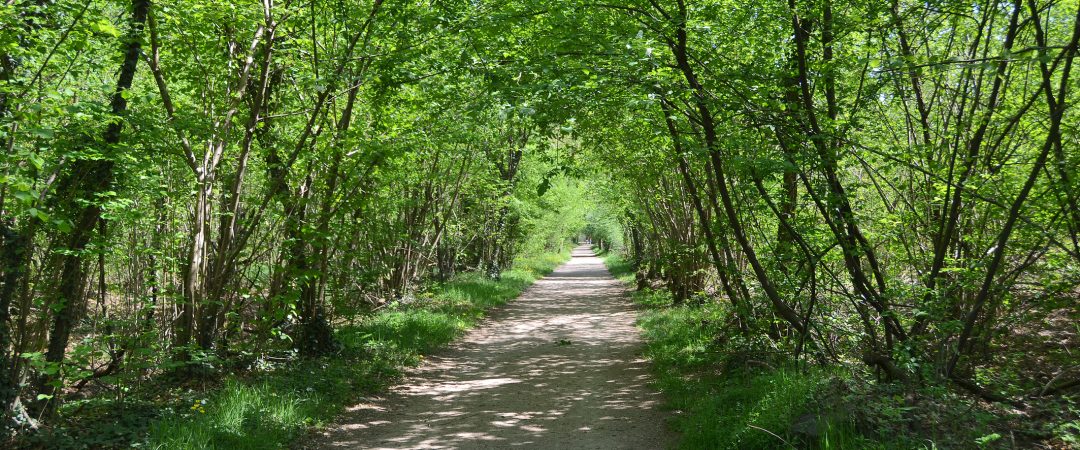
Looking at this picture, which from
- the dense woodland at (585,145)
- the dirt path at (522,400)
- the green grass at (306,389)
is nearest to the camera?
the dense woodland at (585,145)

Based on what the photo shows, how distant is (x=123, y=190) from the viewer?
19.8 ft

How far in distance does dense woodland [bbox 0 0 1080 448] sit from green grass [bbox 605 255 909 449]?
1.00ft

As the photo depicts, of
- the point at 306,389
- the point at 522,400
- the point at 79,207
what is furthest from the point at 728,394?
the point at 79,207

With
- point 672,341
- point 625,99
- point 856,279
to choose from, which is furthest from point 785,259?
point 672,341

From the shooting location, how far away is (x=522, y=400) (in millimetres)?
7750

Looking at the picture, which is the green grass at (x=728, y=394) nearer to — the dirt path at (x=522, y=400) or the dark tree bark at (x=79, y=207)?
the dirt path at (x=522, y=400)

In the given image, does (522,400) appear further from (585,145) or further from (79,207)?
(79,207)

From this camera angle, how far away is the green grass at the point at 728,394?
510 centimetres

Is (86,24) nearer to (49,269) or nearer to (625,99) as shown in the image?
(49,269)

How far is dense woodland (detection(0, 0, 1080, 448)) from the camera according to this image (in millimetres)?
5098

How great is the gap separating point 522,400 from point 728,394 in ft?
8.07

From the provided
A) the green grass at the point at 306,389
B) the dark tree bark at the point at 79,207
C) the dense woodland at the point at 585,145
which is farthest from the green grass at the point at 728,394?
the dark tree bark at the point at 79,207

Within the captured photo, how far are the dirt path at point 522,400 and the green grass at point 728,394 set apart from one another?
1.00 feet

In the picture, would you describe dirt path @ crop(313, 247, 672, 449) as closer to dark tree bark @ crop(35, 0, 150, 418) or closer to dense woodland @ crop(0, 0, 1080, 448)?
dense woodland @ crop(0, 0, 1080, 448)
